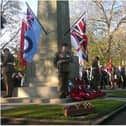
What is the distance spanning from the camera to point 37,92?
20906mm

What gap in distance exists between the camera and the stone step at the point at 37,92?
20.6 meters

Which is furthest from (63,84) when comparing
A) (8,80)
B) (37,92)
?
(8,80)

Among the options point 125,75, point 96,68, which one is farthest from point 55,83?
point 125,75

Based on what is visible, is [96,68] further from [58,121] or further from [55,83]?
[58,121]

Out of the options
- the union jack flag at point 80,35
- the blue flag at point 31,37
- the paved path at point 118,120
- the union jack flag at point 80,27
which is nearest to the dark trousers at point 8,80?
the blue flag at point 31,37

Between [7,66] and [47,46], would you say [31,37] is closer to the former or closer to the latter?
[47,46]

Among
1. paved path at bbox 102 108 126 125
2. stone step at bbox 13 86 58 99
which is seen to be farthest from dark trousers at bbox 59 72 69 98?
paved path at bbox 102 108 126 125

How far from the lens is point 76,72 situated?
2467 centimetres

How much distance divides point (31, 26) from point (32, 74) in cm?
222

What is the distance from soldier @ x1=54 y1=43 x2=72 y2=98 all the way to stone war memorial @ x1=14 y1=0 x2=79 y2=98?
1.34m

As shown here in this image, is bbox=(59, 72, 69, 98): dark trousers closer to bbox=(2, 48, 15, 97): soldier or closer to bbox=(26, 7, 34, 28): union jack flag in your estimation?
bbox=(2, 48, 15, 97): soldier

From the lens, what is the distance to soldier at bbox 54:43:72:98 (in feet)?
65.1

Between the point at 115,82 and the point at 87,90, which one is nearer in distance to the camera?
the point at 87,90

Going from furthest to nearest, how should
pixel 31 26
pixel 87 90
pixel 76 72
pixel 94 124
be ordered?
1. pixel 76 72
2. pixel 87 90
3. pixel 31 26
4. pixel 94 124
